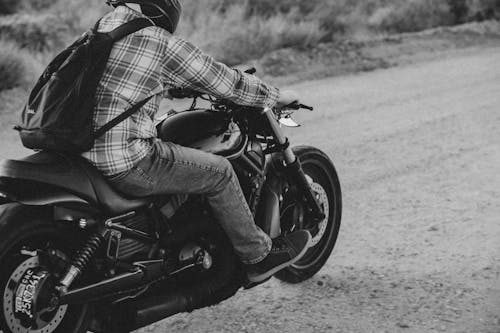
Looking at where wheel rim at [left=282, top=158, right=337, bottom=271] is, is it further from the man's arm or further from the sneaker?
the man's arm

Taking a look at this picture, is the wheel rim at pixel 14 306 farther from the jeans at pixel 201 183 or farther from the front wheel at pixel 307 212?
the front wheel at pixel 307 212

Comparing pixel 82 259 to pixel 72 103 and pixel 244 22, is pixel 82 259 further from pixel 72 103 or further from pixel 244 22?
pixel 244 22

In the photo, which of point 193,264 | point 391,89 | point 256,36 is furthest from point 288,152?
point 256,36

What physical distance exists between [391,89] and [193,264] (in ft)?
22.1

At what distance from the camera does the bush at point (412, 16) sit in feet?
47.3

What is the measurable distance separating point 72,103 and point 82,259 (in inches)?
24.9

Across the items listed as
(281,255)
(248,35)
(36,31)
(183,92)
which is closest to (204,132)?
(183,92)

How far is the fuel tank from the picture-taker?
3.63m

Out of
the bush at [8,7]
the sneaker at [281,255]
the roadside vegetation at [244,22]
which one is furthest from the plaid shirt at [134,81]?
the bush at [8,7]

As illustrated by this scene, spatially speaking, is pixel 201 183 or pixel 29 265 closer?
pixel 29 265

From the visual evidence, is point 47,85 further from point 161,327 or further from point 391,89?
point 391,89

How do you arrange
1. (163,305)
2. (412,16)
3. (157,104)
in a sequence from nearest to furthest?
(157,104) < (163,305) < (412,16)

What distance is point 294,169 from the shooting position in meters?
4.13

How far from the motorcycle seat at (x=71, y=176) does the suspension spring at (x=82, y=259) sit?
0.13 meters
